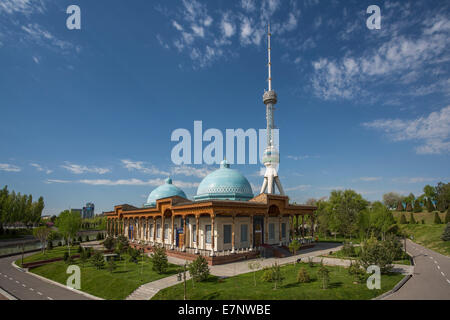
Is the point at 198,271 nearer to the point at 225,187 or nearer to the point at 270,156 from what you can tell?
the point at 225,187

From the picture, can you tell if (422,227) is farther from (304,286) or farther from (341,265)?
(304,286)

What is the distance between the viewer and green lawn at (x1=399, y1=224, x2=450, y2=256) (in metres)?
38.8

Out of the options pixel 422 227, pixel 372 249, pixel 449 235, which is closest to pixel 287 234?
pixel 372 249

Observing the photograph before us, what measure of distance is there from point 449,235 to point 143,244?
47.8 meters

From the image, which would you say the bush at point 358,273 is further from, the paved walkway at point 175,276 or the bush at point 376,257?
the paved walkway at point 175,276

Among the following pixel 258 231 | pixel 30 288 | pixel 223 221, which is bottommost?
pixel 30 288

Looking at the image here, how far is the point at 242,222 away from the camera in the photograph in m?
34.4

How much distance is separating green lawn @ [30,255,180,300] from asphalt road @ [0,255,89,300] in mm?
1205

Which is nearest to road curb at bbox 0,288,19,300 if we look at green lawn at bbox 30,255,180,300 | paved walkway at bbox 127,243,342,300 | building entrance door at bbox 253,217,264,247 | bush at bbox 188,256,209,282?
green lawn at bbox 30,255,180,300

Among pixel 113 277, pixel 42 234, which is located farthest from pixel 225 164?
pixel 42 234

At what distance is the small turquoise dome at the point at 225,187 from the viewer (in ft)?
126

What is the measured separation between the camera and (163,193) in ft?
166

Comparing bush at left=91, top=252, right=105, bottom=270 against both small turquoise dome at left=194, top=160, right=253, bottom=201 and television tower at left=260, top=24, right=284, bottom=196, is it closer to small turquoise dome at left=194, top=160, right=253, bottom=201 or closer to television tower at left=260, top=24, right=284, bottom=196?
small turquoise dome at left=194, top=160, right=253, bottom=201

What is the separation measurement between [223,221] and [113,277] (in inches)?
525
